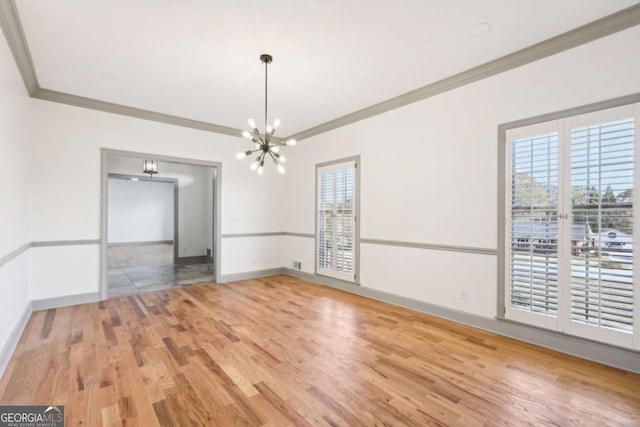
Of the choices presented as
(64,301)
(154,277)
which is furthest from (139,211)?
(64,301)

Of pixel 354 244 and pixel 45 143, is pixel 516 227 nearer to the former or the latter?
→ pixel 354 244

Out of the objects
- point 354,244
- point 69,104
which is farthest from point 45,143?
point 354,244

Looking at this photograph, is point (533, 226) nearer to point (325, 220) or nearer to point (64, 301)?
point (325, 220)

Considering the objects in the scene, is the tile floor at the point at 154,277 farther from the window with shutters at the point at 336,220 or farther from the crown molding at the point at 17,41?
the crown molding at the point at 17,41

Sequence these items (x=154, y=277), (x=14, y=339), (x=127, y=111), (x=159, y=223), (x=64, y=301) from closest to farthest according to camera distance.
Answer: (x=14, y=339) < (x=64, y=301) < (x=127, y=111) < (x=154, y=277) < (x=159, y=223)

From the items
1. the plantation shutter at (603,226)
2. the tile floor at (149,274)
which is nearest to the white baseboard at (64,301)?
the tile floor at (149,274)

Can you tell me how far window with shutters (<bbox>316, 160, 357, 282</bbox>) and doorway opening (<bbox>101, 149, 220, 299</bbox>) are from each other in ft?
6.41

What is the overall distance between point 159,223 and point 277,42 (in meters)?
11.8

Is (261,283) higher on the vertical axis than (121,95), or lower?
lower

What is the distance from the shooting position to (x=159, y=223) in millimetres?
12531

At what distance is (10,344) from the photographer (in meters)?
2.71

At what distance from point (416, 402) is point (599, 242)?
2131 mm

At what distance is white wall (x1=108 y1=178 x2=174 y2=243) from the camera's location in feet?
38.1

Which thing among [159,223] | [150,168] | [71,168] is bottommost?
[159,223]
